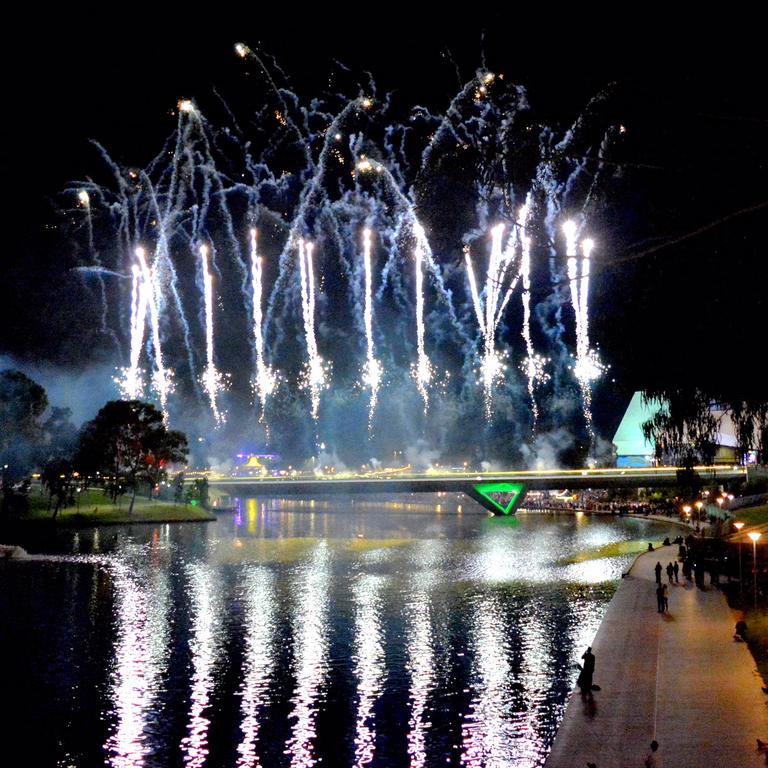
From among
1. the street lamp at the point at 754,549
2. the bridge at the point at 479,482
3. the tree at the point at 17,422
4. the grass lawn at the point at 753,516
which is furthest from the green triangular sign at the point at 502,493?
the street lamp at the point at 754,549

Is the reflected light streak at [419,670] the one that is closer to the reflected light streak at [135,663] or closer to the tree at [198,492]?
the reflected light streak at [135,663]

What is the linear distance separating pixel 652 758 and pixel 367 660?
15.5 meters

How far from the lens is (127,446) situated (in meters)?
108

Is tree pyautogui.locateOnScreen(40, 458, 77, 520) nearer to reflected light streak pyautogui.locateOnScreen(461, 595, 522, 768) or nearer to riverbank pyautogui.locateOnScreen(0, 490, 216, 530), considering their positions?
riverbank pyautogui.locateOnScreen(0, 490, 216, 530)

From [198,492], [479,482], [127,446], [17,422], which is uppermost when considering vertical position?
[17,422]

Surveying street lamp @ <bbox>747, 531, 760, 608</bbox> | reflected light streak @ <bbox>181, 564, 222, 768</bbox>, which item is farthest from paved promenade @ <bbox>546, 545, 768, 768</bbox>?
reflected light streak @ <bbox>181, 564, 222, 768</bbox>

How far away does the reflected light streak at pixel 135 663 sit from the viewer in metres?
24.4

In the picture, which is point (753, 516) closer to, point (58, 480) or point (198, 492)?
point (58, 480)

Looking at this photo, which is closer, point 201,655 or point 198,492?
point 201,655

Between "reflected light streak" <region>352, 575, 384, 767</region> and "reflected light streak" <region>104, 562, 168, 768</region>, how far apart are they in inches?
217

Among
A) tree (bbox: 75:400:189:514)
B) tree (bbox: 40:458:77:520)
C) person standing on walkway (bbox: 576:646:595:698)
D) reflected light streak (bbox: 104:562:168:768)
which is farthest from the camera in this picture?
tree (bbox: 75:400:189:514)

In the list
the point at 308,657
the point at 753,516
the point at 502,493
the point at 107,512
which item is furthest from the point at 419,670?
the point at 502,493

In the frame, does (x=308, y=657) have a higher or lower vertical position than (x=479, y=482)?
lower

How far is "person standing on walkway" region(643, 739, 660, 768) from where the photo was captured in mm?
19453
